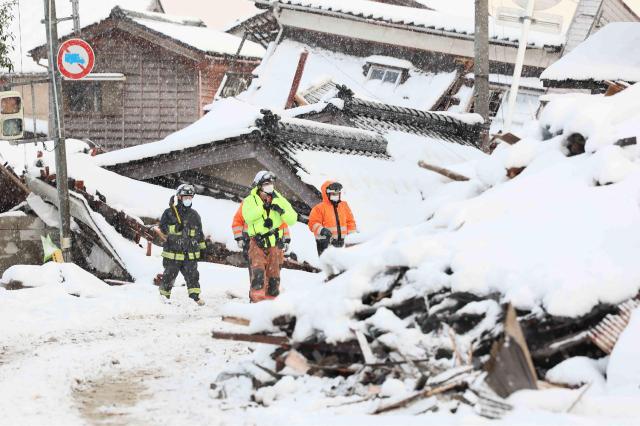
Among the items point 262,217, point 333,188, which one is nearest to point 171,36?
point 333,188

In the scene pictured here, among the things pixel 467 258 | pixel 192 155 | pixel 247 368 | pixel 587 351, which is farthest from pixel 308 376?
pixel 192 155

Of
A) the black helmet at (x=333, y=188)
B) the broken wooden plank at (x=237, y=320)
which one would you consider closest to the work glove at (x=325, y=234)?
the black helmet at (x=333, y=188)

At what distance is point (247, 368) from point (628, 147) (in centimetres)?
324

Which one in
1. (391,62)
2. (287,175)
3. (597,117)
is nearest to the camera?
(597,117)

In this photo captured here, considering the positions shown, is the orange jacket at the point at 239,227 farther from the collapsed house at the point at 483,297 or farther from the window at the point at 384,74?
the window at the point at 384,74

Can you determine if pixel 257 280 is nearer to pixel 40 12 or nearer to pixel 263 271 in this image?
pixel 263 271

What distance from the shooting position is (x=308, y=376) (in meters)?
5.84

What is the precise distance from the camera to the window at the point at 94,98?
100 ft

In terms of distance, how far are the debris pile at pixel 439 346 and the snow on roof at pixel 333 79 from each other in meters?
18.8

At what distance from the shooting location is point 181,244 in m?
11.8

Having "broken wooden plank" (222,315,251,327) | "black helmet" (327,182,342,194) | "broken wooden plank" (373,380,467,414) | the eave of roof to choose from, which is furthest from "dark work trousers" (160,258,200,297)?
the eave of roof

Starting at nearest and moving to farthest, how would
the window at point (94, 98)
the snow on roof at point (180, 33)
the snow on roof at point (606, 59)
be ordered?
the snow on roof at point (606, 59) < the snow on roof at point (180, 33) < the window at point (94, 98)

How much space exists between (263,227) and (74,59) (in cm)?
591

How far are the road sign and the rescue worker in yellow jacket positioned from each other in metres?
5.37
